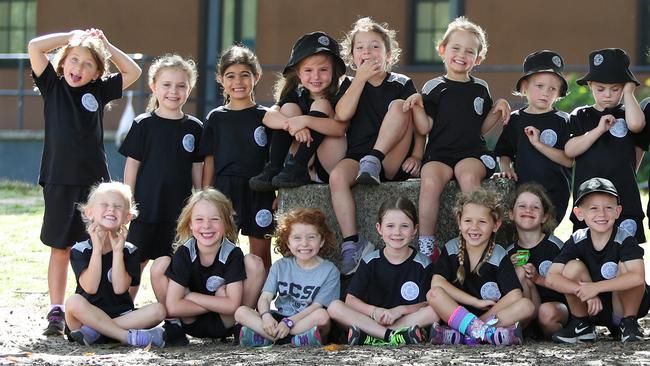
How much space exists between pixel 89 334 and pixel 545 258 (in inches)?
99.3

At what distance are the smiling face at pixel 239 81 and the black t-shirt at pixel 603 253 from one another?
2183mm

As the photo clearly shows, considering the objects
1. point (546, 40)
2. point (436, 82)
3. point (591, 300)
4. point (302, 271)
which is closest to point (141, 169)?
point (302, 271)

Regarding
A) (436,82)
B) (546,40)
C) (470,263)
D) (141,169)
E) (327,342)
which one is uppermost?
(546,40)

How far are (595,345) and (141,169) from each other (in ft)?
9.57

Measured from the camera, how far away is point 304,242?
23.8 feet

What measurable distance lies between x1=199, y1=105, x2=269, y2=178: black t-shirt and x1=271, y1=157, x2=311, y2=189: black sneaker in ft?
0.79

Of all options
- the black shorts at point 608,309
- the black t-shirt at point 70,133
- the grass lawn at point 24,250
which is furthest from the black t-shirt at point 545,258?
the black t-shirt at point 70,133

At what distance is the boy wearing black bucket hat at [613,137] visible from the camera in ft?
24.2

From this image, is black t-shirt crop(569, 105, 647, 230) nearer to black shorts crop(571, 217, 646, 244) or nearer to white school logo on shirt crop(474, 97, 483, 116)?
black shorts crop(571, 217, 646, 244)

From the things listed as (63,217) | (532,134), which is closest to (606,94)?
(532,134)

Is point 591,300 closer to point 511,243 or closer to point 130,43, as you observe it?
point 511,243

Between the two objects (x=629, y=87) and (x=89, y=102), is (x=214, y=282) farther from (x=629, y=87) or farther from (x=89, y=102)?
(x=629, y=87)

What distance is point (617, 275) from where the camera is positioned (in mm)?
6945

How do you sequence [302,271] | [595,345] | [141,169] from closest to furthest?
1. [595,345]
2. [302,271]
3. [141,169]
